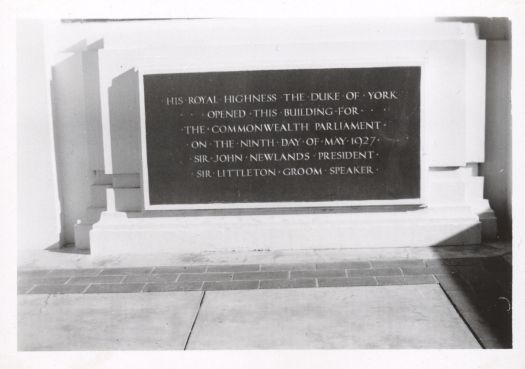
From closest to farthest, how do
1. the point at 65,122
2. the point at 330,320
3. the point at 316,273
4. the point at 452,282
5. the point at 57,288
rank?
1. the point at 330,320
2. the point at 452,282
3. the point at 57,288
4. the point at 316,273
5. the point at 65,122

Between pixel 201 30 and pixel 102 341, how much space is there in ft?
9.89

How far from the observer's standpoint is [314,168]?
5.17 m

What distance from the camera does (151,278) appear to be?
4.52 m

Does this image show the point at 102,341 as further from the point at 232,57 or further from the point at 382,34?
the point at 382,34

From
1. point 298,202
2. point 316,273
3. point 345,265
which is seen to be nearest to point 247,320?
point 316,273

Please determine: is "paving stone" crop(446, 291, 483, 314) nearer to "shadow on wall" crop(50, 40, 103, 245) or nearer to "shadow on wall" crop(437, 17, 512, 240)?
"shadow on wall" crop(437, 17, 512, 240)

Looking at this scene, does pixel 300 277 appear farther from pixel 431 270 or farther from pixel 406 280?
pixel 431 270

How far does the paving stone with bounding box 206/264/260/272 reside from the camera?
4.66 m

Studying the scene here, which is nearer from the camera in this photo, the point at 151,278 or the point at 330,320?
the point at 330,320

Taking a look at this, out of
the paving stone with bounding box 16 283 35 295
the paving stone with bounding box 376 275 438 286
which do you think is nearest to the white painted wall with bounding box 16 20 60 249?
the paving stone with bounding box 16 283 35 295

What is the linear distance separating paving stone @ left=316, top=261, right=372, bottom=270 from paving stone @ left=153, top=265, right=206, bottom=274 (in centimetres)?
100

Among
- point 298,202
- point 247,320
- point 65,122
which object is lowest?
point 247,320

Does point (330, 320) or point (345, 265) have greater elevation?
point (345, 265)

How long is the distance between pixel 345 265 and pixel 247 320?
1.32 metres
